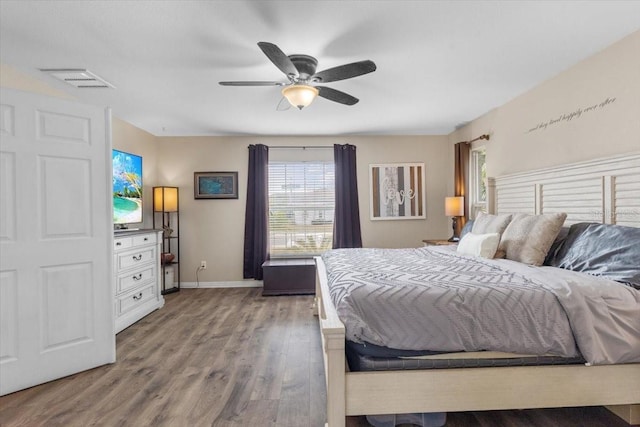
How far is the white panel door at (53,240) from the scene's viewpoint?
2158 mm

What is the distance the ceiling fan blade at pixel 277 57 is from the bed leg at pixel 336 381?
1.63 m

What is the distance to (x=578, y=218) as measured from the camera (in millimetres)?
2627

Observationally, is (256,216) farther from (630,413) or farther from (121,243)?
(630,413)

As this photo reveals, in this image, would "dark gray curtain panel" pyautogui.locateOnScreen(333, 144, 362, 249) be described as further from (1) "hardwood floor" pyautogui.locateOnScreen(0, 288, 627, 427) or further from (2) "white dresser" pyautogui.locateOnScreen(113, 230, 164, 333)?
(2) "white dresser" pyautogui.locateOnScreen(113, 230, 164, 333)

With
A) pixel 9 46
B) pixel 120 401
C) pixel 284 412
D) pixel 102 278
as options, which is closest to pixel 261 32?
pixel 9 46

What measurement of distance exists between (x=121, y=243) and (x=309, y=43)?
2.66m

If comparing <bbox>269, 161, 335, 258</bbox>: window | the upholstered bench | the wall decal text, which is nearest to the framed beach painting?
<bbox>269, 161, 335, 258</bbox>: window

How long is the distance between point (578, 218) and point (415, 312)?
1944 mm

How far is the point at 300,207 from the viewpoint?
204 inches

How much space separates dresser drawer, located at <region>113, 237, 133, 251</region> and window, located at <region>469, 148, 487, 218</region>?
13.9 feet

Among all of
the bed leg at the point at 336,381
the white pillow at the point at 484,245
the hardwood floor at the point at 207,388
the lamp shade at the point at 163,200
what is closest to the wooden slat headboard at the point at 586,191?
the white pillow at the point at 484,245

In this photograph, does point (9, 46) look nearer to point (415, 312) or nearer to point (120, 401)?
point (120, 401)

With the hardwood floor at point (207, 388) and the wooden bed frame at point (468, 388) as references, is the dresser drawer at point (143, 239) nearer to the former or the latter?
the hardwood floor at point (207, 388)

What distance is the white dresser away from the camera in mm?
3268
